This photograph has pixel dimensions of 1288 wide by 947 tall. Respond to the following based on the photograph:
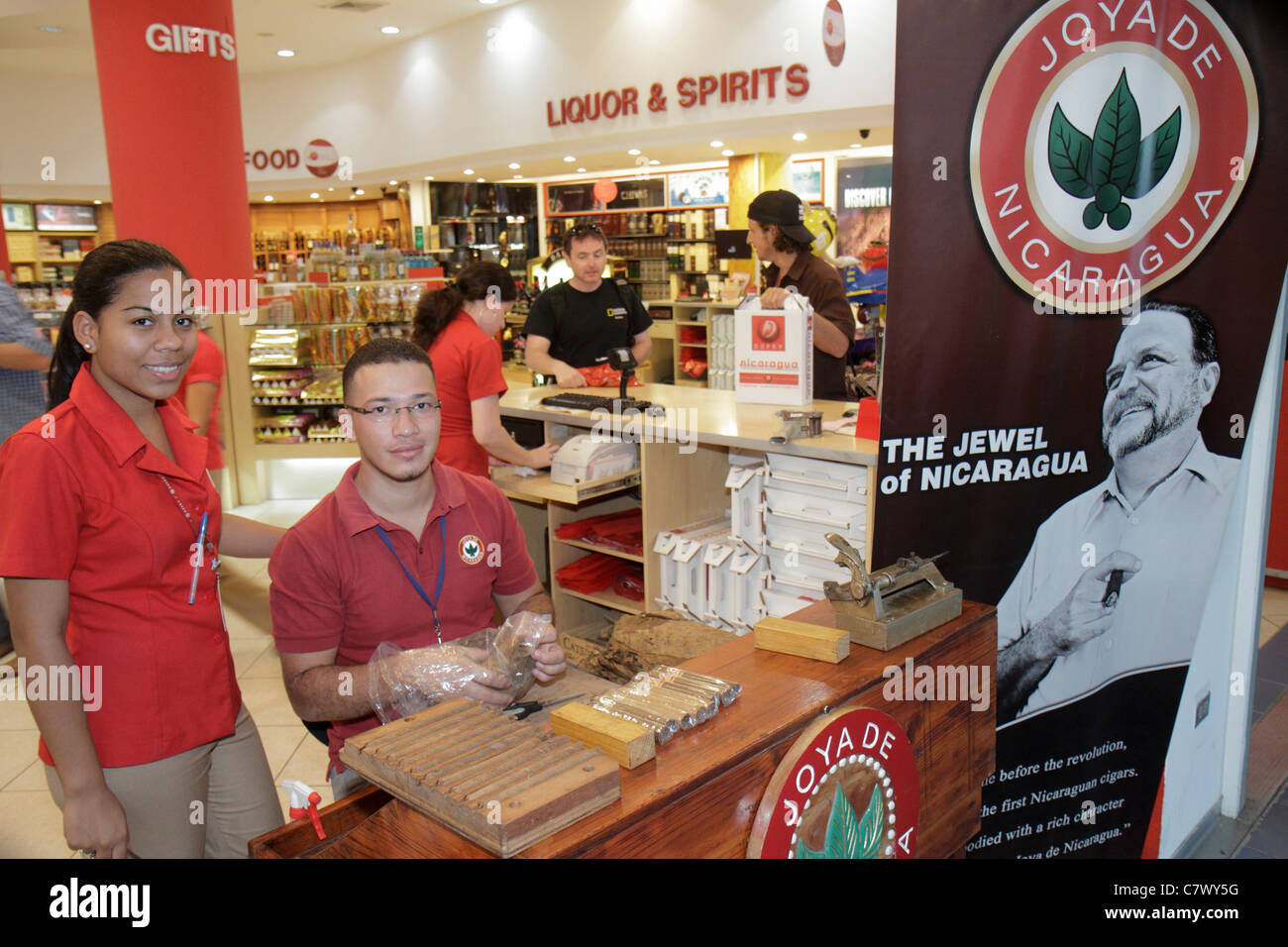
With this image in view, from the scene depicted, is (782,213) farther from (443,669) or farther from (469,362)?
(443,669)

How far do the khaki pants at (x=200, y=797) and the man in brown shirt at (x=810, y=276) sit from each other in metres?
3.08

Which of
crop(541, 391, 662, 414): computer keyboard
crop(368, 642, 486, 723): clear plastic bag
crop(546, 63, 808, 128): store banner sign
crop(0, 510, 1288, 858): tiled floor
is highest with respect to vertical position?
crop(546, 63, 808, 128): store banner sign

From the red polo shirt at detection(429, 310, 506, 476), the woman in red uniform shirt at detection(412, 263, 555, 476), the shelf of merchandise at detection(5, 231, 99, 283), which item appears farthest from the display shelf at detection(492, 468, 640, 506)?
the shelf of merchandise at detection(5, 231, 99, 283)

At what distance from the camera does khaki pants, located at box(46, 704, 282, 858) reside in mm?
1781

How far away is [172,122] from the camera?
556 cm

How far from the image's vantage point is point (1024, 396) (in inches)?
93.7

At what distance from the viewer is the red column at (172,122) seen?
5.46 meters

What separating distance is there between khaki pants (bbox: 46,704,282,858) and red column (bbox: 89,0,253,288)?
14.6 feet

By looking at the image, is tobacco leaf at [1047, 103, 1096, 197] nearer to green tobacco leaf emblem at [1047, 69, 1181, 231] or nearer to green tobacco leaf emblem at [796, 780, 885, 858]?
green tobacco leaf emblem at [1047, 69, 1181, 231]

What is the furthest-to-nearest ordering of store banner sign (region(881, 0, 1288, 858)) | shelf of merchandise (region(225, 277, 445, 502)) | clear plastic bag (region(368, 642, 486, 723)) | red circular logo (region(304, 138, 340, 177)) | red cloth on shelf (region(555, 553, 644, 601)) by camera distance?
red circular logo (region(304, 138, 340, 177)) < shelf of merchandise (region(225, 277, 445, 502)) < red cloth on shelf (region(555, 553, 644, 601)) < store banner sign (region(881, 0, 1288, 858)) < clear plastic bag (region(368, 642, 486, 723))

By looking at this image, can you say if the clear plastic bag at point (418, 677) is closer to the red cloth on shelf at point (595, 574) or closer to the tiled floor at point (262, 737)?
the tiled floor at point (262, 737)

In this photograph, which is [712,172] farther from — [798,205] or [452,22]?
[798,205]
